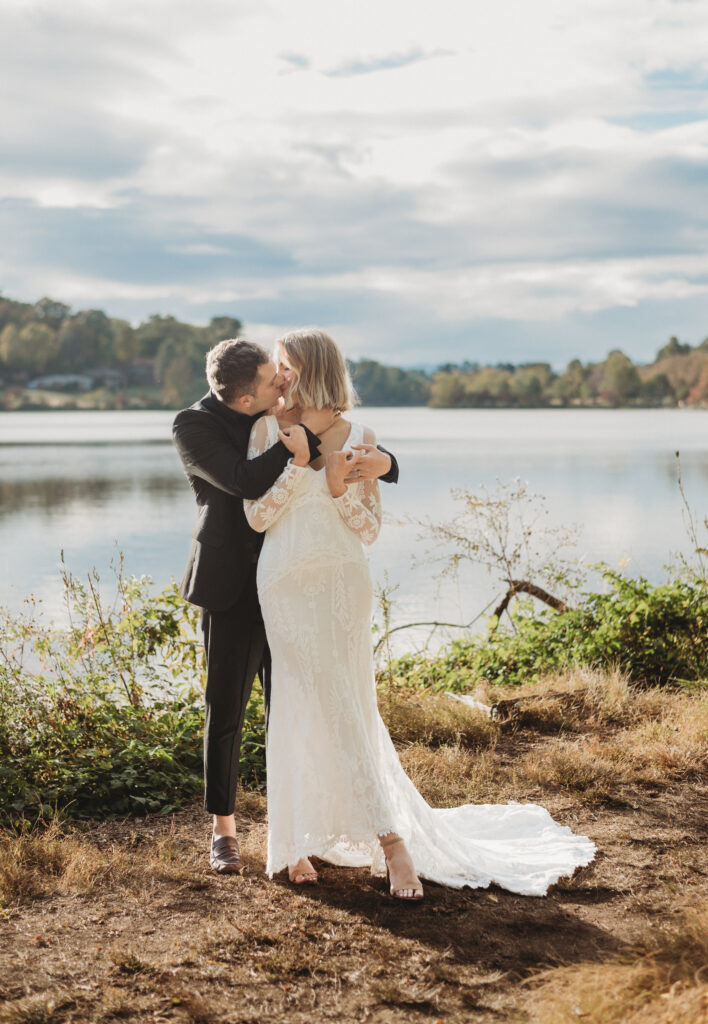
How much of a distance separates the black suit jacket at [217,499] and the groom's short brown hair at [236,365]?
0.50 ft

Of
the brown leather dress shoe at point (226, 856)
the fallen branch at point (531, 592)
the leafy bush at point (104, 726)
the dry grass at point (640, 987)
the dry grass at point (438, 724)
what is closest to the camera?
the dry grass at point (640, 987)


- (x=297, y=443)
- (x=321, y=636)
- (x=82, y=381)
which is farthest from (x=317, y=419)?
(x=82, y=381)

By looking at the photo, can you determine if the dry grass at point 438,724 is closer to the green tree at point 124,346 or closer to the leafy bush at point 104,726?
the leafy bush at point 104,726

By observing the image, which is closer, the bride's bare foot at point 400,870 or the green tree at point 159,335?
the bride's bare foot at point 400,870

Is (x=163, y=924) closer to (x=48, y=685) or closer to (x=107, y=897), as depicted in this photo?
(x=107, y=897)

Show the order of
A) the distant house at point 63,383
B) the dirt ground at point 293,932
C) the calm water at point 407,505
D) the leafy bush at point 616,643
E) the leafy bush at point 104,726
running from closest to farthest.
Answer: the dirt ground at point 293,932, the leafy bush at point 104,726, the leafy bush at point 616,643, the calm water at point 407,505, the distant house at point 63,383

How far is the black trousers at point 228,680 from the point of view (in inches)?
140

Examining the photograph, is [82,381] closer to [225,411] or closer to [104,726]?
[104,726]

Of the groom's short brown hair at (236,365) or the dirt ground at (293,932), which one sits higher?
the groom's short brown hair at (236,365)

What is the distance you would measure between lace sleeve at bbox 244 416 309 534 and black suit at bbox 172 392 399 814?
3 centimetres

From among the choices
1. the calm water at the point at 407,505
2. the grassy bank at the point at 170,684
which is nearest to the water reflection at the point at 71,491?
the calm water at the point at 407,505

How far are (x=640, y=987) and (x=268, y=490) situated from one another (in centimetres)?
186

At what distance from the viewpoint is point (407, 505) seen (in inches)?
762

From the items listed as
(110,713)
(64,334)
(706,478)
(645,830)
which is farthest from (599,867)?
(64,334)
